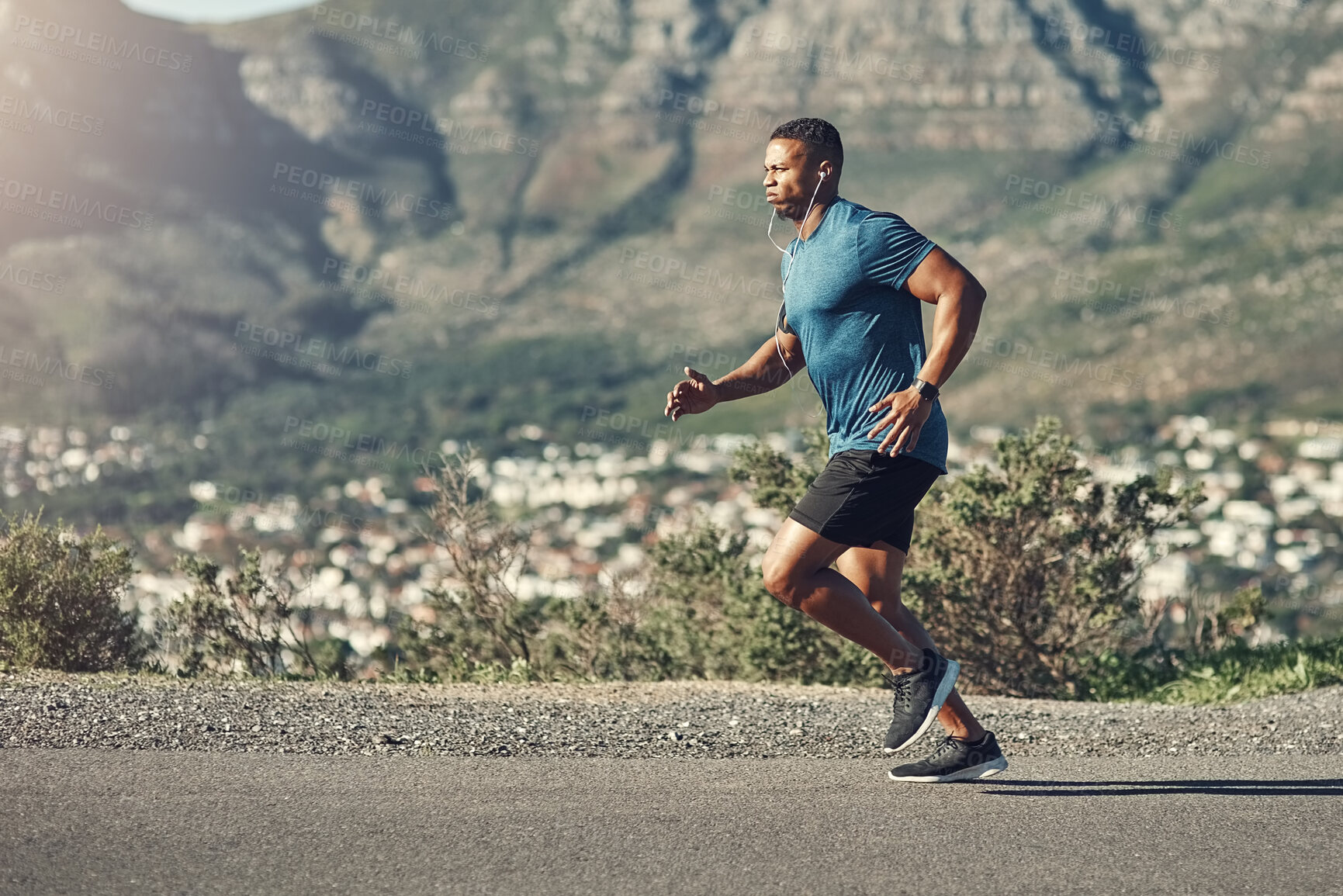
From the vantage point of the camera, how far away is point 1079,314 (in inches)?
4380

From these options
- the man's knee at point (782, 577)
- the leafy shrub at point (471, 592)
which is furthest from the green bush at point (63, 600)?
the man's knee at point (782, 577)

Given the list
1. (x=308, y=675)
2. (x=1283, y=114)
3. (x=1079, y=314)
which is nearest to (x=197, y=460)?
(x=1079, y=314)

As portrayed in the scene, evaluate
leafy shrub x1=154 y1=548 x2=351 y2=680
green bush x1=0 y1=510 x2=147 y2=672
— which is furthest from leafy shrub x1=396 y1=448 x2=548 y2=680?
green bush x1=0 y1=510 x2=147 y2=672

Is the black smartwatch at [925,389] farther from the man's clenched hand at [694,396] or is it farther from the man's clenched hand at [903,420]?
the man's clenched hand at [694,396]

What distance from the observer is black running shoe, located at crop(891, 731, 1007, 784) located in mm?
4207

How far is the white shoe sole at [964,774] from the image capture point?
421 cm

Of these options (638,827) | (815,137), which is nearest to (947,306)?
(815,137)

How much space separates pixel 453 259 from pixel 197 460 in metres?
84.3

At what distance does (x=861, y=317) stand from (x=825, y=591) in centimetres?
85

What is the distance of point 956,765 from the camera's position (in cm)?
421

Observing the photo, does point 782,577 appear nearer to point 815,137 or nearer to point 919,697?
point 919,697

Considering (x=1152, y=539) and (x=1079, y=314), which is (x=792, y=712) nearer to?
(x=1152, y=539)

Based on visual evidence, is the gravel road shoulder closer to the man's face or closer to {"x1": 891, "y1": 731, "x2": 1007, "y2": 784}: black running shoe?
{"x1": 891, "y1": 731, "x2": 1007, "y2": 784}: black running shoe

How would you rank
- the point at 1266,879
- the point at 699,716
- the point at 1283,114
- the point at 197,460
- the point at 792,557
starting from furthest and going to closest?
the point at 1283,114 → the point at 197,460 → the point at 699,716 → the point at 792,557 → the point at 1266,879
